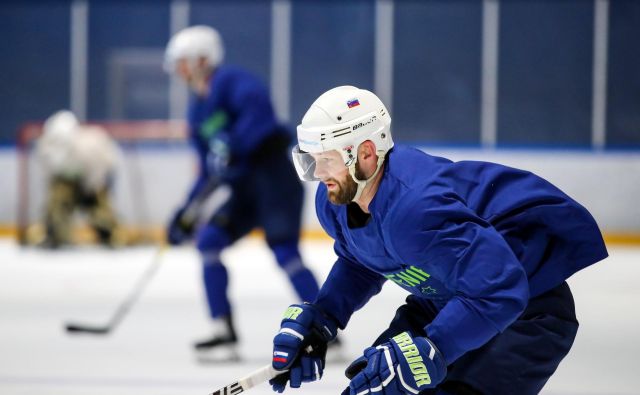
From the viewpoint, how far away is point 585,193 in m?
8.14

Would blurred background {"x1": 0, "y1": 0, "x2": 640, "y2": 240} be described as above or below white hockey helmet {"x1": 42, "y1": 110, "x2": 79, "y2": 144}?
above

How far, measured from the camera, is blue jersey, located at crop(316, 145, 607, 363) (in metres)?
1.67

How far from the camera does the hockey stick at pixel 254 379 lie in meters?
1.97

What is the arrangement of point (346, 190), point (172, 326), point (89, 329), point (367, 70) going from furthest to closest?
point (367, 70) → point (172, 326) → point (89, 329) → point (346, 190)

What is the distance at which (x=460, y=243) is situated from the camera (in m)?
1.67

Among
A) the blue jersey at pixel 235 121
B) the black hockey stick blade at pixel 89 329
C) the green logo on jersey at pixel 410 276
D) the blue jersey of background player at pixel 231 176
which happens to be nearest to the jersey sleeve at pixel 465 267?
the green logo on jersey at pixel 410 276

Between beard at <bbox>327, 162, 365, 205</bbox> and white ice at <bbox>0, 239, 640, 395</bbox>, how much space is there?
4.28 ft

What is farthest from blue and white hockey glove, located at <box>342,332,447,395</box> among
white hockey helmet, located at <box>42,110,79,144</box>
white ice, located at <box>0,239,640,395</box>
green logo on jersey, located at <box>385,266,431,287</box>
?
white hockey helmet, located at <box>42,110,79,144</box>

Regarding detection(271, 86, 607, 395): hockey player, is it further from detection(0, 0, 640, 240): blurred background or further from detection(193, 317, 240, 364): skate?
detection(0, 0, 640, 240): blurred background

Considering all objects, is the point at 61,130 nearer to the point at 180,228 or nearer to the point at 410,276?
the point at 180,228

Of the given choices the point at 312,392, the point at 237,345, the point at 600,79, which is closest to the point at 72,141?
the point at 600,79

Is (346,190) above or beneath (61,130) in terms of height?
above

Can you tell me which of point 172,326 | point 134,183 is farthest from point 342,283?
point 134,183

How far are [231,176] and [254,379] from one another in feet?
6.49
